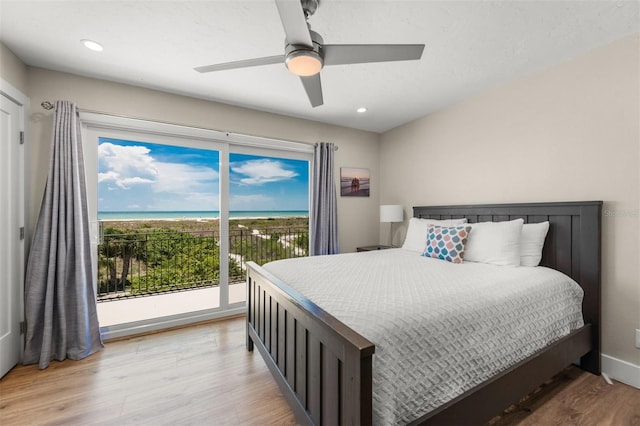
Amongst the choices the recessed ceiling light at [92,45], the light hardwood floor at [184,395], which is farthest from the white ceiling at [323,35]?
the light hardwood floor at [184,395]

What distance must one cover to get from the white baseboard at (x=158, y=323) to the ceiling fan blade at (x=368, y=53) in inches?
113

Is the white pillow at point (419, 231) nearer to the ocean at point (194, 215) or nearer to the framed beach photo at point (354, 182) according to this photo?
the framed beach photo at point (354, 182)

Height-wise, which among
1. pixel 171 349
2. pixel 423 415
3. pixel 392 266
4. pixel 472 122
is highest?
pixel 472 122

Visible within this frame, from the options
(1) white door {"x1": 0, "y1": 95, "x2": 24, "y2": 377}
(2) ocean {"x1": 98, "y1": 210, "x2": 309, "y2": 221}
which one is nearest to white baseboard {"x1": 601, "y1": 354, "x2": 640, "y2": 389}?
(2) ocean {"x1": 98, "y1": 210, "x2": 309, "y2": 221}

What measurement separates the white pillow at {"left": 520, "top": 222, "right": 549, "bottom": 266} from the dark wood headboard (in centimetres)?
11

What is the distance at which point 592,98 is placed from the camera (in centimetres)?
209

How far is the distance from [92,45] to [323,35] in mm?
1737

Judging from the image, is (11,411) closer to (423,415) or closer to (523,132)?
(423,415)

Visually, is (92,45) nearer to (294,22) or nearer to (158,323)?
(294,22)

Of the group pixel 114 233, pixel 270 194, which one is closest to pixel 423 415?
pixel 270 194

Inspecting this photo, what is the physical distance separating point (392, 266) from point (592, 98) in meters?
2.04

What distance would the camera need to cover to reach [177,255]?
13.4ft

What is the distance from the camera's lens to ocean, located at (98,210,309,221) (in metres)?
3.19

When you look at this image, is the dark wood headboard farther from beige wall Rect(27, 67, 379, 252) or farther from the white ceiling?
beige wall Rect(27, 67, 379, 252)
